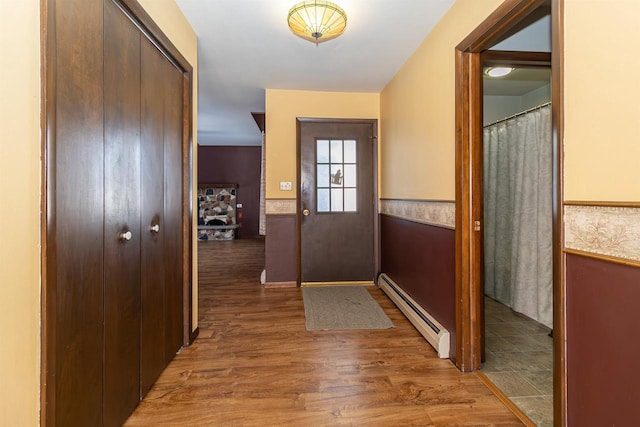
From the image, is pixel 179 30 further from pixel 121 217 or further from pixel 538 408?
pixel 538 408

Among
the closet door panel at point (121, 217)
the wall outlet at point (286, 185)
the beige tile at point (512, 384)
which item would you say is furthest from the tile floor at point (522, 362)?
the wall outlet at point (286, 185)

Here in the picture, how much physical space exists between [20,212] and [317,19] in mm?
1747

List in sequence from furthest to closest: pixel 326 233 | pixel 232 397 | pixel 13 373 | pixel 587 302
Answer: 1. pixel 326 233
2. pixel 232 397
3. pixel 587 302
4. pixel 13 373

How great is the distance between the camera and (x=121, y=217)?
136cm

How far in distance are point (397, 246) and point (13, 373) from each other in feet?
9.19

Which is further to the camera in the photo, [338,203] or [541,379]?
[338,203]

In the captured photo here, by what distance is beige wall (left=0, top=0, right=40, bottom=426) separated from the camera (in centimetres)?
82

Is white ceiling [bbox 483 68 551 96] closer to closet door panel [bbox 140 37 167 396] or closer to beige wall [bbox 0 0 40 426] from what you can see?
closet door panel [bbox 140 37 167 396]

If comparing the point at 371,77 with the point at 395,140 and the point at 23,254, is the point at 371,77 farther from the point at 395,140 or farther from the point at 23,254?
the point at 23,254

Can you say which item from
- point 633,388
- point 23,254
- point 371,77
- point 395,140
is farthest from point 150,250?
point 371,77

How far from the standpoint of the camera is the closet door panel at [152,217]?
5.15 feet

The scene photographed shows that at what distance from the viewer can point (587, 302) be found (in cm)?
107

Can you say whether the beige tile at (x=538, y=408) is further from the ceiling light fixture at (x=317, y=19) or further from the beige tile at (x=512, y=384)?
the ceiling light fixture at (x=317, y=19)

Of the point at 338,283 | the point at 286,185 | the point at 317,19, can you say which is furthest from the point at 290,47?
the point at 338,283
